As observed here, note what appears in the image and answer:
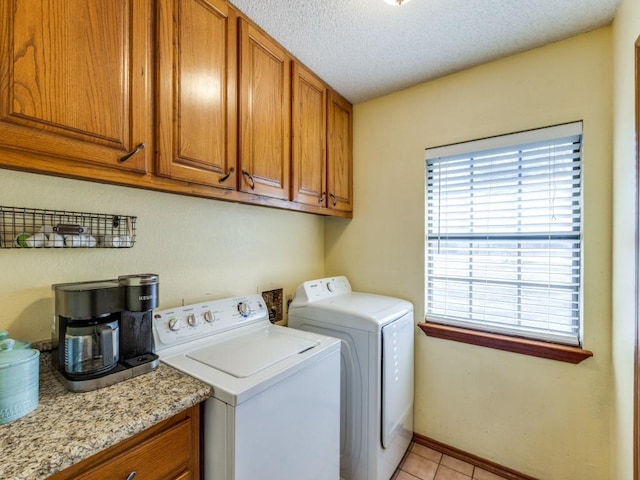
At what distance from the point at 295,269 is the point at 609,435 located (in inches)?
74.9

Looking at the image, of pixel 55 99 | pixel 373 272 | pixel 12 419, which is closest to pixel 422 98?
pixel 373 272

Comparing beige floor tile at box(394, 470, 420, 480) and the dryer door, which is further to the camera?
beige floor tile at box(394, 470, 420, 480)

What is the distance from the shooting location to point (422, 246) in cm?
198

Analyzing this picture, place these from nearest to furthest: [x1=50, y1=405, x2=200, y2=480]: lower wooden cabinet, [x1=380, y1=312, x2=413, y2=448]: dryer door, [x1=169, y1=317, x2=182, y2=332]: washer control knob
A: [x1=50, y1=405, x2=200, y2=480]: lower wooden cabinet → [x1=169, y1=317, x2=182, y2=332]: washer control knob → [x1=380, y1=312, x2=413, y2=448]: dryer door

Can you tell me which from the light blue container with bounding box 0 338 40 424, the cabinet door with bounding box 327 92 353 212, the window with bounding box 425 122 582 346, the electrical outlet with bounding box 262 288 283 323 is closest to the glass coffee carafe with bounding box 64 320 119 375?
the light blue container with bounding box 0 338 40 424

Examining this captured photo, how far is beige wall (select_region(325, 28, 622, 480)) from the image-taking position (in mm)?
1479

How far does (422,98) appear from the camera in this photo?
198 centimetres

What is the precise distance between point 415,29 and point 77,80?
1433mm

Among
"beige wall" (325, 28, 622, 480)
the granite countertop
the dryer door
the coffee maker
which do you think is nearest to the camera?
the granite countertop

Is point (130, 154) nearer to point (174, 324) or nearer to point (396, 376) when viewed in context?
point (174, 324)

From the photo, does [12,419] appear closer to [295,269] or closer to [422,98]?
[295,269]

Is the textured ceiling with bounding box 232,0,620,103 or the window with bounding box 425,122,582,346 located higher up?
the textured ceiling with bounding box 232,0,620,103

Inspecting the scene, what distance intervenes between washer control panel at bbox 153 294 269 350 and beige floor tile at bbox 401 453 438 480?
1.25 meters

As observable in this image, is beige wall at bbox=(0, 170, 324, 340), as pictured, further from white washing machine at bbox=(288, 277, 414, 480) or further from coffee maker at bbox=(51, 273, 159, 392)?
white washing machine at bbox=(288, 277, 414, 480)
